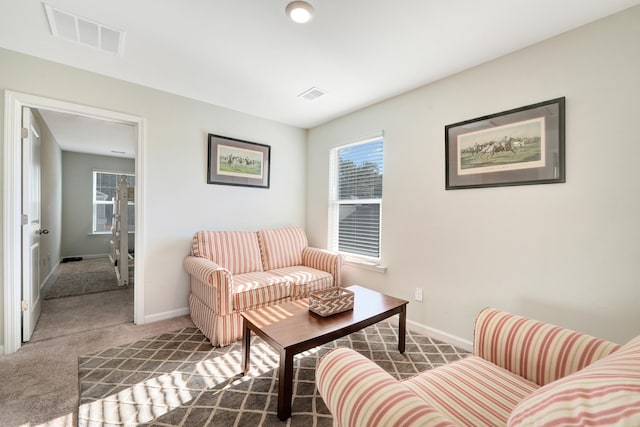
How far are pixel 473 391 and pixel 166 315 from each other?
9.51ft

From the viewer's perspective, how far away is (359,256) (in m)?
3.39

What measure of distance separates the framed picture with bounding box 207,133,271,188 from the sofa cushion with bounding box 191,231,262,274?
69 cm

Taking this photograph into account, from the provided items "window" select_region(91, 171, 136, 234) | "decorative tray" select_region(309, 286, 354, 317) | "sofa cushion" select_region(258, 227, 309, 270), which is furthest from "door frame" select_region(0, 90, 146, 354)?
"window" select_region(91, 171, 136, 234)

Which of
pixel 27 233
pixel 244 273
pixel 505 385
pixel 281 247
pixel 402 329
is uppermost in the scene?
pixel 27 233

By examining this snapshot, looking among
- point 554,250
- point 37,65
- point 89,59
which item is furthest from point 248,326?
point 37,65

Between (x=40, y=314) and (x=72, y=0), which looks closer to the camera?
(x=72, y=0)

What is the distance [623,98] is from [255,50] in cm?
248

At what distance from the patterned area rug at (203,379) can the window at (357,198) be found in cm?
114

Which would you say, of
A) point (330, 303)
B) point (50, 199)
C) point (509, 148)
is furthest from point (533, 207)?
point (50, 199)

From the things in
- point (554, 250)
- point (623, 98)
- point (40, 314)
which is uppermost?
point (623, 98)

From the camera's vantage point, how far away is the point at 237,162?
3.41 m

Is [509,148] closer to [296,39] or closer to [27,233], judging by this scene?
[296,39]

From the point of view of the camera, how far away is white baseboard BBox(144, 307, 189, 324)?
2803 mm

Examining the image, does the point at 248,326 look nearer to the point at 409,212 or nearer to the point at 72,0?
the point at 409,212
